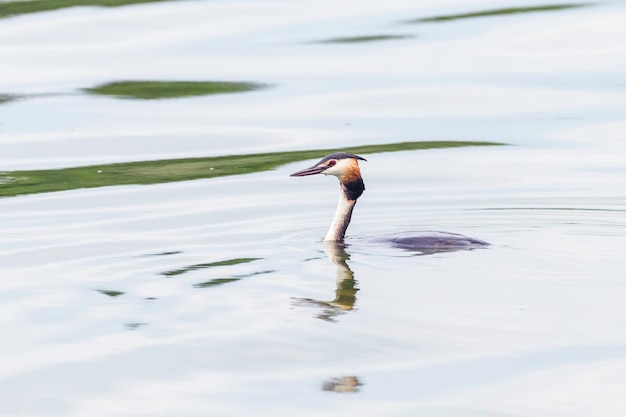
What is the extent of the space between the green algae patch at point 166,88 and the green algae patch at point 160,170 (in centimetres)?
230

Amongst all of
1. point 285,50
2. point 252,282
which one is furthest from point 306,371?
point 285,50

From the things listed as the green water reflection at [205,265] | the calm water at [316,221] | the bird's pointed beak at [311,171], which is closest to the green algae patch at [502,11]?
the calm water at [316,221]

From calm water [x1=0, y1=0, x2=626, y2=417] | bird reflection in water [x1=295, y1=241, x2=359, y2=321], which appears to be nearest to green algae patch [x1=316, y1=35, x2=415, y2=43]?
calm water [x1=0, y1=0, x2=626, y2=417]

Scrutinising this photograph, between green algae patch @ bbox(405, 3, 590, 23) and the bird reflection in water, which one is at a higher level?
green algae patch @ bbox(405, 3, 590, 23)

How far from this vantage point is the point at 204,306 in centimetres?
804

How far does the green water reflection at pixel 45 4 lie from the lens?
19.2 m

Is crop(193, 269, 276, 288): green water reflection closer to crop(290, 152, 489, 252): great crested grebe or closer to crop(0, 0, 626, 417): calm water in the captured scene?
crop(0, 0, 626, 417): calm water

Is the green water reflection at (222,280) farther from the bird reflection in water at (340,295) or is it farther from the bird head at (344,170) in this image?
the bird head at (344,170)

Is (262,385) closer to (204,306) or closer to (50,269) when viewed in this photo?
(204,306)

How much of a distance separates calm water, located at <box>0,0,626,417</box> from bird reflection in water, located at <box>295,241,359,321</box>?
0.03 meters

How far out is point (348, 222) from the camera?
33.2 ft

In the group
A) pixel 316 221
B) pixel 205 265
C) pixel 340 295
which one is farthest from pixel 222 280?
pixel 316 221

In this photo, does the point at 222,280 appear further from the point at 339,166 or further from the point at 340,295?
the point at 339,166

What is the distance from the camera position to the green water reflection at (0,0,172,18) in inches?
755
